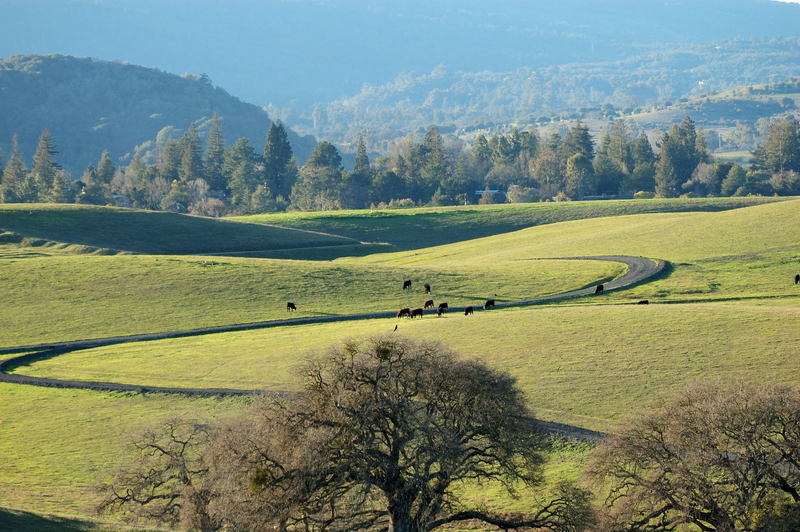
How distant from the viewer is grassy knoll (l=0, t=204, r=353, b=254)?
392 feet

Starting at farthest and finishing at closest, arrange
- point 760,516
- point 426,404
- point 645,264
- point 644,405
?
point 645,264 < point 644,405 < point 426,404 < point 760,516

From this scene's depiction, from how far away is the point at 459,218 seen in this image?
6048 inches

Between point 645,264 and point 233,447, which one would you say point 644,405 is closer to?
point 233,447

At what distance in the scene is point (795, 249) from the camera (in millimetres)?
90500

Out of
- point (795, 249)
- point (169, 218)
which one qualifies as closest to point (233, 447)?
point (795, 249)

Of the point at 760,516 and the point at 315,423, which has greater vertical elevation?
the point at 315,423

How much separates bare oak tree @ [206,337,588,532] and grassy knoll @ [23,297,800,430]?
31.9 ft

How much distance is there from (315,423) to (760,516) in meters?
14.2

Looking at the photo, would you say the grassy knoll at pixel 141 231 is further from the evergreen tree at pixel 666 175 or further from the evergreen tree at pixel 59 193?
the evergreen tree at pixel 666 175

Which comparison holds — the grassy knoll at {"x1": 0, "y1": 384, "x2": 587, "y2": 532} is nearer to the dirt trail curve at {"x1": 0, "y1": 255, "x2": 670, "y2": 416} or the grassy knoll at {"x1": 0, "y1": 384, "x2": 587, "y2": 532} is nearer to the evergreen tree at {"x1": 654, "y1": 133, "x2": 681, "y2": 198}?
the dirt trail curve at {"x1": 0, "y1": 255, "x2": 670, "y2": 416}

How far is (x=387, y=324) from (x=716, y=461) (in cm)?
3548

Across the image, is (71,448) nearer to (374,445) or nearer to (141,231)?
(374,445)

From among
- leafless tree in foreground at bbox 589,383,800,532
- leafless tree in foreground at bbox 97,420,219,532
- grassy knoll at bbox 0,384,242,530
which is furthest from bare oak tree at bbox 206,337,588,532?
grassy knoll at bbox 0,384,242,530

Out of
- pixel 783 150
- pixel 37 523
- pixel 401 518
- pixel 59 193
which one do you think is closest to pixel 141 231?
pixel 59 193
